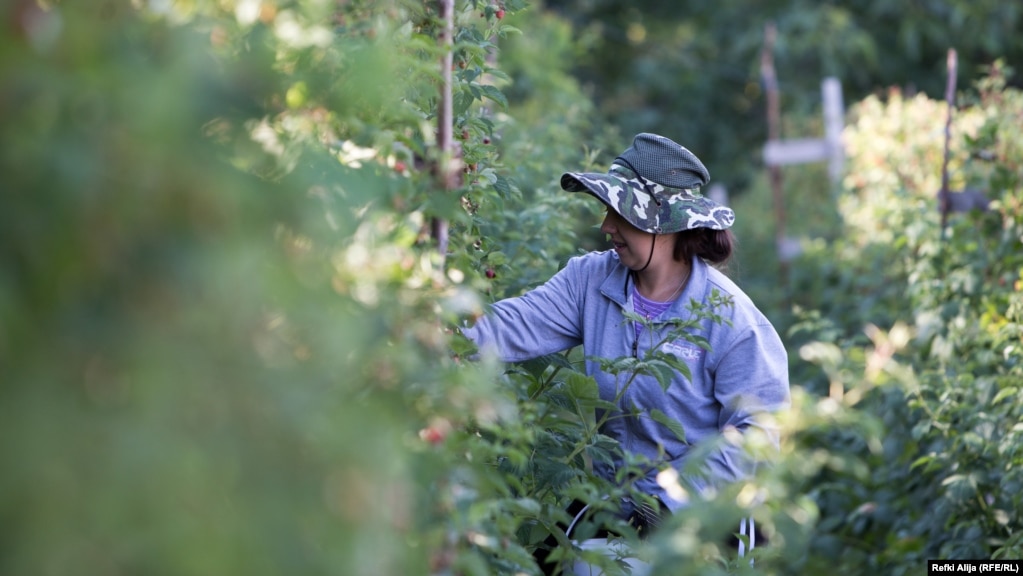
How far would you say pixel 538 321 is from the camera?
3.16 metres

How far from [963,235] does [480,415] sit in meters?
4.30

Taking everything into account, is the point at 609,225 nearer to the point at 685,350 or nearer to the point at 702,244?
the point at 702,244

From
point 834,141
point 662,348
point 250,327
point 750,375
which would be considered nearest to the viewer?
point 250,327

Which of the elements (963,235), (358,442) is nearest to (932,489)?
(963,235)

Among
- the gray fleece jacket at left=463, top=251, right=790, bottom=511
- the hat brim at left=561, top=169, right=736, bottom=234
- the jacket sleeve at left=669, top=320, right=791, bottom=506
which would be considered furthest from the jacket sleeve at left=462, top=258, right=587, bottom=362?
the jacket sleeve at left=669, top=320, right=791, bottom=506

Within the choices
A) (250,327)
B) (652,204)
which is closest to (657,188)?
(652,204)

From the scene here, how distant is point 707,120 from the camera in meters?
17.6

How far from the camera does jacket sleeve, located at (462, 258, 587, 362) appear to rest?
9.77 ft

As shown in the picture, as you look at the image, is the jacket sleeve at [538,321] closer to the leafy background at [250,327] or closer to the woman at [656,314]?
the woman at [656,314]

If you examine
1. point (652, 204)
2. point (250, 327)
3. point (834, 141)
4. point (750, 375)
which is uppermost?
point (250, 327)

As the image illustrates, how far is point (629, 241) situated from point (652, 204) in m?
0.13

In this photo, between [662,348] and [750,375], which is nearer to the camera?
[750,375]

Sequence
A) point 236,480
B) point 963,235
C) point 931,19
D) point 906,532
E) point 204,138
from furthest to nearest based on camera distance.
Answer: point 931,19 < point 963,235 < point 906,532 < point 204,138 < point 236,480

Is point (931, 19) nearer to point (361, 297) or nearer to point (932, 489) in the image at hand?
point (932, 489)
